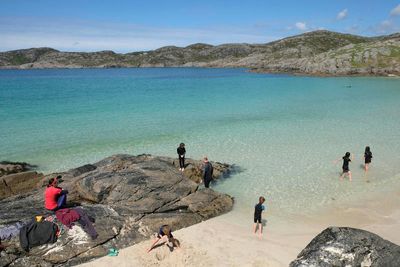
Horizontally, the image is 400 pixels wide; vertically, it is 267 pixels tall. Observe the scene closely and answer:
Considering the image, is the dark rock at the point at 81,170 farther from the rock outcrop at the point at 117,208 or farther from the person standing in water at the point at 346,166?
the person standing in water at the point at 346,166

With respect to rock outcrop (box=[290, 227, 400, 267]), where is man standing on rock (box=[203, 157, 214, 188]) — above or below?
below

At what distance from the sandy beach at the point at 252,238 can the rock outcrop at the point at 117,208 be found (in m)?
0.58

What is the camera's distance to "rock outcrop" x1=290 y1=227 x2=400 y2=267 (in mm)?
9961

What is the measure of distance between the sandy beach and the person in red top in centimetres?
287

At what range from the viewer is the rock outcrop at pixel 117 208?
1289cm

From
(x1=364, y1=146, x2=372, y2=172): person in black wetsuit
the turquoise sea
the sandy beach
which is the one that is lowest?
the sandy beach

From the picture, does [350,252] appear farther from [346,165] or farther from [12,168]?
[12,168]

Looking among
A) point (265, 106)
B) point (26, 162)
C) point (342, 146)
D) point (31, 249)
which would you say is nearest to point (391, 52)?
point (265, 106)

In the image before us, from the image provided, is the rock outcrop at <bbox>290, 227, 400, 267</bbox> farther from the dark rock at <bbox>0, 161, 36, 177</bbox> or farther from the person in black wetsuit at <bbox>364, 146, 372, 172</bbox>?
the dark rock at <bbox>0, 161, 36, 177</bbox>

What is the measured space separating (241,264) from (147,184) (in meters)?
6.22

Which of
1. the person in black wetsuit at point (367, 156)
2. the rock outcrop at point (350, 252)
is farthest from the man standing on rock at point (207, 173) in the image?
the person in black wetsuit at point (367, 156)

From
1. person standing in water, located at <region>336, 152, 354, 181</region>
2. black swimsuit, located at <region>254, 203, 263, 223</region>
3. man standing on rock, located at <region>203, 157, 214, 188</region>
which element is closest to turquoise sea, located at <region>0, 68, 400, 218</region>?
person standing in water, located at <region>336, 152, 354, 181</region>

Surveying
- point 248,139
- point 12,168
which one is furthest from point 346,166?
point 12,168

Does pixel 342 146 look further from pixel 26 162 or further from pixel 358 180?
pixel 26 162
